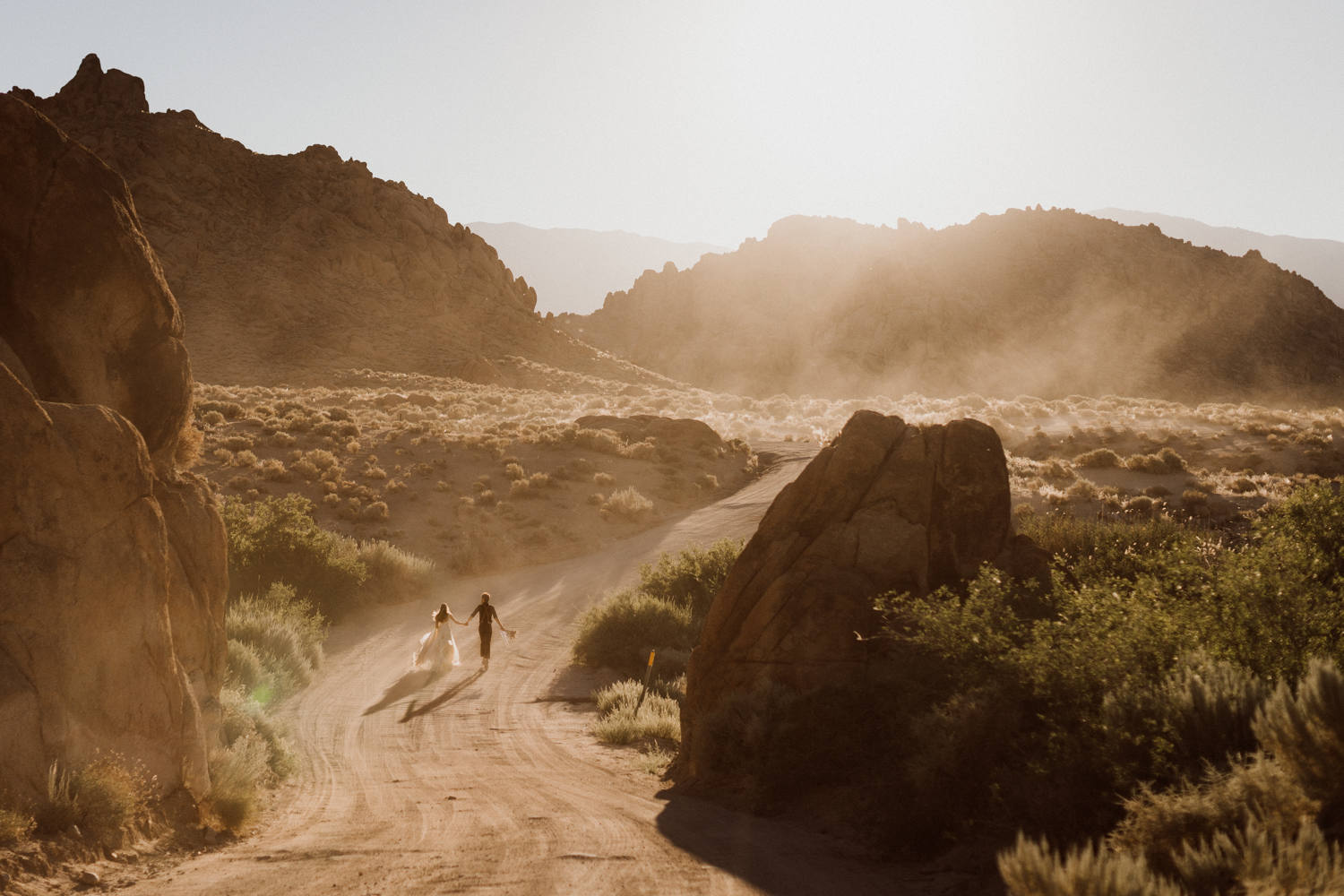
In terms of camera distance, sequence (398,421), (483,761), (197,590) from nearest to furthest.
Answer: (197,590) < (483,761) < (398,421)

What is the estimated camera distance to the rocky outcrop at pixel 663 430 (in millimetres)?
43031

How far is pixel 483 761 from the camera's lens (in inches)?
466

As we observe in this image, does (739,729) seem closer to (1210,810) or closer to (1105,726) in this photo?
(1105,726)

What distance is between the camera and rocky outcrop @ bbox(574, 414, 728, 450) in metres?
43.0

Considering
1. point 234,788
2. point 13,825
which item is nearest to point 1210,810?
point 13,825

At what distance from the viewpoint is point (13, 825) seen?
557cm

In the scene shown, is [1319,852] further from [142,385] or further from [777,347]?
[777,347]

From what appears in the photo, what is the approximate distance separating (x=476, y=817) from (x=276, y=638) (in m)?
9.22

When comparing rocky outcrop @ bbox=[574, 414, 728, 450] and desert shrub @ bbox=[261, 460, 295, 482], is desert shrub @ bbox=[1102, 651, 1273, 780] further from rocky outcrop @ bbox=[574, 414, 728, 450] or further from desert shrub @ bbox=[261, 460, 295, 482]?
rocky outcrop @ bbox=[574, 414, 728, 450]

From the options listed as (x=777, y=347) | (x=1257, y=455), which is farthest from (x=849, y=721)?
(x=777, y=347)

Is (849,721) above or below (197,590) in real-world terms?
below

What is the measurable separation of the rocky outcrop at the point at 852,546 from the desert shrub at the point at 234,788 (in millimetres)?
5080

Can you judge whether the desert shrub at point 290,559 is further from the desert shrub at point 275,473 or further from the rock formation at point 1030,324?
the rock formation at point 1030,324

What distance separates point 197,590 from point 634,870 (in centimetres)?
582
